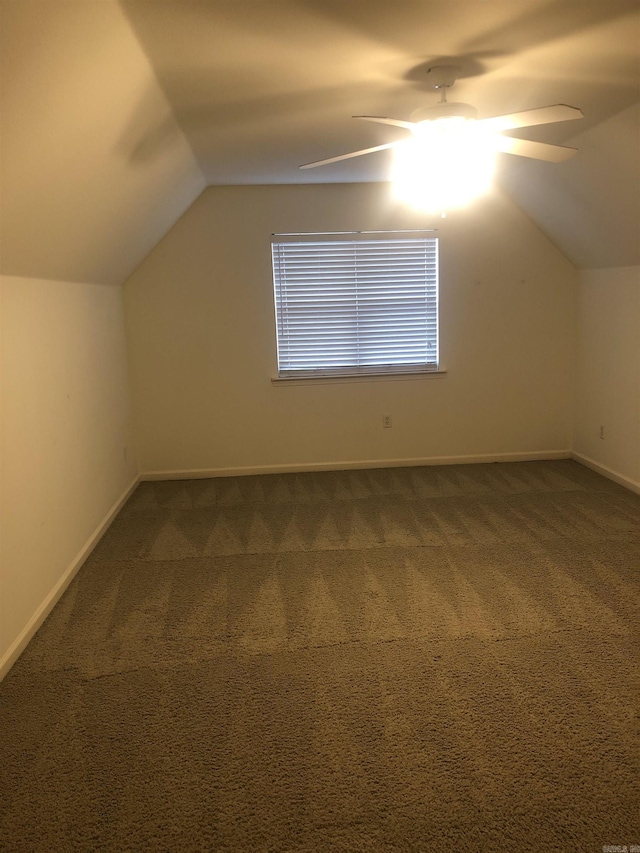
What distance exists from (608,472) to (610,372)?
762 mm

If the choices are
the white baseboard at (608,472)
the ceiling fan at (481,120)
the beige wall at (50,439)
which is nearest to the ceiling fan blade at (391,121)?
the ceiling fan at (481,120)

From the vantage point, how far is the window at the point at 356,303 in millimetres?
5043

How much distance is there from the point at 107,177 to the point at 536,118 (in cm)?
193

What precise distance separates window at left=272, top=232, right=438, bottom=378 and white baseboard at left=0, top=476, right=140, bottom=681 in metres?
1.85

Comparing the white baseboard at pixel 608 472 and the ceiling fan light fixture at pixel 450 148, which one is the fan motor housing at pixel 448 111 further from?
the white baseboard at pixel 608 472

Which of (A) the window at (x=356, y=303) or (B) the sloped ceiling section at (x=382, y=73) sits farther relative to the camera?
(A) the window at (x=356, y=303)

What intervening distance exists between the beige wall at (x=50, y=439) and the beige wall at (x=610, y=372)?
369cm

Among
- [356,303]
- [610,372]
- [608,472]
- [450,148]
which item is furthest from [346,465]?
[450,148]

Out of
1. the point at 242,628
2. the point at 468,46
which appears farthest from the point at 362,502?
the point at 468,46

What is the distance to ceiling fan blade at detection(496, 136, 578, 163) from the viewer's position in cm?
250

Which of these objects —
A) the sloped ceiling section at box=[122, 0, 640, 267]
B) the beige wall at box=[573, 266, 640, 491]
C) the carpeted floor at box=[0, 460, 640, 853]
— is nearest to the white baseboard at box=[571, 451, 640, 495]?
the beige wall at box=[573, 266, 640, 491]

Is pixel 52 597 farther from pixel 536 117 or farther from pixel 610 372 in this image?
pixel 610 372

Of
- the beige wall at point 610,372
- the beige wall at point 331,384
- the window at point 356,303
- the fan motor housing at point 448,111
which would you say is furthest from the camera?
the window at point 356,303

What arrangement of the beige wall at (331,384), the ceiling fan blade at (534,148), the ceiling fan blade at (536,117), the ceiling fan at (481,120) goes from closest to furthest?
the ceiling fan blade at (536,117), the ceiling fan at (481,120), the ceiling fan blade at (534,148), the beige wall at (331,384)
